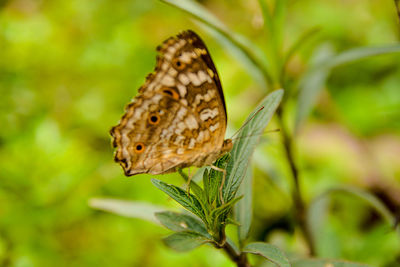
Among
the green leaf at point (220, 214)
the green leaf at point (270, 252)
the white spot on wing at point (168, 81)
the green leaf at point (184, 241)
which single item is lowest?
the green leaf at point (270, 252)

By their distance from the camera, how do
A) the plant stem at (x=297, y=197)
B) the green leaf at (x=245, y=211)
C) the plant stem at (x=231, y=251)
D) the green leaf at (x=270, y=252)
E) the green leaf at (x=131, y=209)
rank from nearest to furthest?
1. the green leaf at (x=270, y=252)
2. the plant stem at (x=231, y=251)
3. the green leaf at (x=245, y=211)
4. the green leaf at (x=131, y=209)
5. the plant stem at (x=297, y=197)

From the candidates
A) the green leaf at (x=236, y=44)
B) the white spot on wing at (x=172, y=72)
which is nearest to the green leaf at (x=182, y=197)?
the white spot on wing at (x=172, y=72)

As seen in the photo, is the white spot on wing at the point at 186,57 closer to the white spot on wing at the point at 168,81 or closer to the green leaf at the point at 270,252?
the white spot on wing at the point at 168,81

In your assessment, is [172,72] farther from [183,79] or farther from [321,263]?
[321,263]

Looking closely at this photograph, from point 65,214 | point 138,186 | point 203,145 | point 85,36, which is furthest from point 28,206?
point 85,36

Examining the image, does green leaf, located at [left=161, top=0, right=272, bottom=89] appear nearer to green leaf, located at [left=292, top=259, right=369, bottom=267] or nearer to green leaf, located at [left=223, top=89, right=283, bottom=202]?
green leaf, located at [left=223, top=89, right=283, bottom=202]

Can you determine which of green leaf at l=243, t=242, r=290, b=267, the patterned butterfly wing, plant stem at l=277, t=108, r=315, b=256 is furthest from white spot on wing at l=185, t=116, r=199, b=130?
green leaf at l=243, t=242, r=290, b=267
